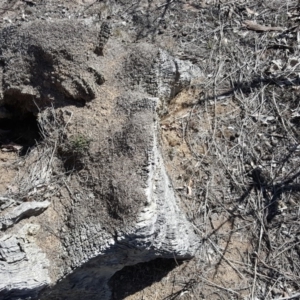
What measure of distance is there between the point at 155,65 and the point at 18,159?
3.62ft

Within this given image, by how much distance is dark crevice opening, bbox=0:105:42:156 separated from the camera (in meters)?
3.51

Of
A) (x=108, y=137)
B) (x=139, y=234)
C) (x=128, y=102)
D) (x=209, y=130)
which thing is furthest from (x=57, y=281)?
(x=209, y=130)

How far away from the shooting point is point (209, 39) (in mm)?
4066

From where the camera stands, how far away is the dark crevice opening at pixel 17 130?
3.51m

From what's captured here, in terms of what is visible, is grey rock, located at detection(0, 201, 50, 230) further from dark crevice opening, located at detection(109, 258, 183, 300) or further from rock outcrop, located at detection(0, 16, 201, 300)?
dark crevice opening, located at detection(109, 258, 183, 300)

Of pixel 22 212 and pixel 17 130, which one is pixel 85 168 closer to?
pixel 22 212

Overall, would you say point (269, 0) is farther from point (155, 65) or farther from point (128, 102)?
point (128, 102)

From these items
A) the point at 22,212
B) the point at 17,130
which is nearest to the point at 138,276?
the point at 22,212

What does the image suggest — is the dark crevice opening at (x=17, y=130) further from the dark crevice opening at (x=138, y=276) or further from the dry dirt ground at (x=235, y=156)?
the dark crevice opening at (x=138, y=276)

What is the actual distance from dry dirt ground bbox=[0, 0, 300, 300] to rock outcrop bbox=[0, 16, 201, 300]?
0.62 feet

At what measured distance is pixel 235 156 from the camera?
352 centimetres

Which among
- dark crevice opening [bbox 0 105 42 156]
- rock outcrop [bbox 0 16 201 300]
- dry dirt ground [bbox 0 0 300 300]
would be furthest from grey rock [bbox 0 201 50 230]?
dark crevice opening [bbox 0 105 42 156]

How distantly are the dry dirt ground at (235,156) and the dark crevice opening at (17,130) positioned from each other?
100 millimetres

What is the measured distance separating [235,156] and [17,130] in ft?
5.15
